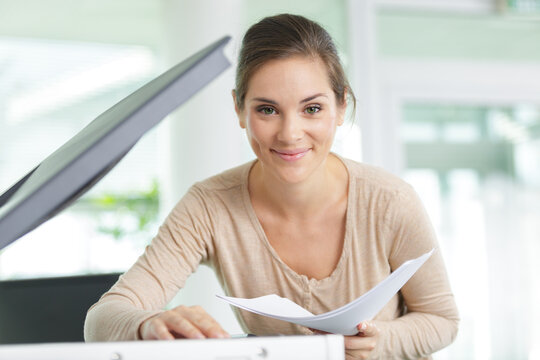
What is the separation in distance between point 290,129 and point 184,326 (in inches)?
21.1

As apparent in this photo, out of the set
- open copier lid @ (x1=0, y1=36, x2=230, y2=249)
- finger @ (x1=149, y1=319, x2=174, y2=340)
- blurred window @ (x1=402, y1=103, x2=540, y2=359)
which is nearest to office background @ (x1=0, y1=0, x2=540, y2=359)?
blurred window @ (x1=402, y1=103, x2=540, y2=359)

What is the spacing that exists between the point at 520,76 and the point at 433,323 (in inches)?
135

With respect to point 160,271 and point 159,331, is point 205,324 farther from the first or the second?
point 160,271

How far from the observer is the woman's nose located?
1184 millimetres

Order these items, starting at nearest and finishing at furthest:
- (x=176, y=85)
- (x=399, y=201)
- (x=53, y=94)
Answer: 1. (x=176, y=85)
2. (x=399, y=201)
3. (x=53, y=94)

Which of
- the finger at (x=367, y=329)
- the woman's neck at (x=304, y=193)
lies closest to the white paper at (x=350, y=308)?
the finger at (x=367, y=329)

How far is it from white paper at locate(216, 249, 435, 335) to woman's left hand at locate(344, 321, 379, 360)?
18 millimetres

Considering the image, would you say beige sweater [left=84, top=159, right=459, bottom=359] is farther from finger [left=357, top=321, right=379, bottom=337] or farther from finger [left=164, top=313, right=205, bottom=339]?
finger [left=164, top=313, right=205, bottom=339]

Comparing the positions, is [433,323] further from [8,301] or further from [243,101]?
[8,301]

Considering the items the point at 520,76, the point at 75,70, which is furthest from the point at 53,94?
the point at 520,76

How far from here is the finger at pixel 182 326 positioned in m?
0.73

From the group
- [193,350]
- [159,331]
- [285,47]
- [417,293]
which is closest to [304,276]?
[417,293]

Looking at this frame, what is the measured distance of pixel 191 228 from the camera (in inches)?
52.7

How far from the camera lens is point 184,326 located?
74 centimetres
